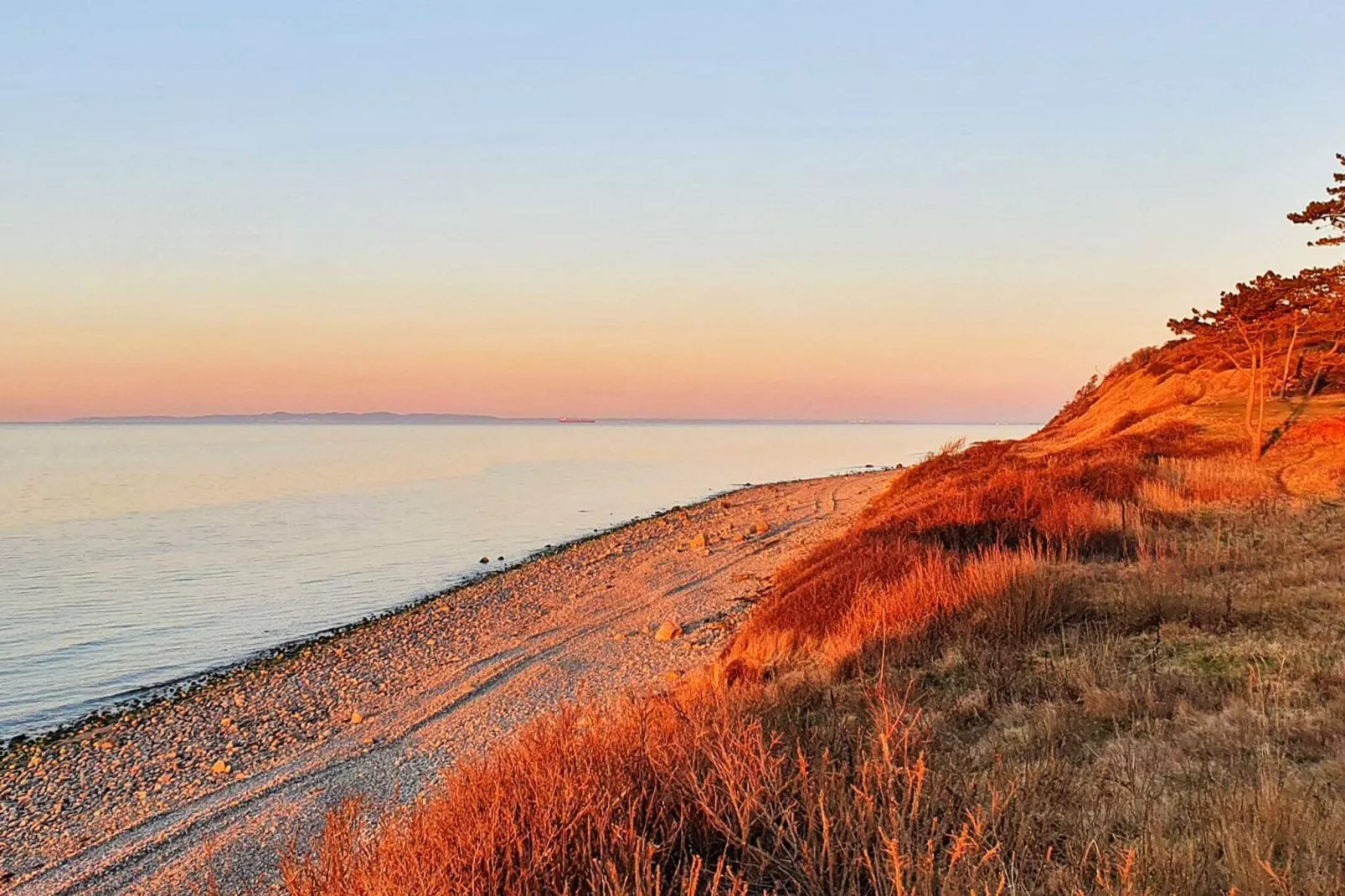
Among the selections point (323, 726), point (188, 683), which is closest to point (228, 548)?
point (188, 683)

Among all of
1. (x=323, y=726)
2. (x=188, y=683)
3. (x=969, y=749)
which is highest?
(x=969, y=749)

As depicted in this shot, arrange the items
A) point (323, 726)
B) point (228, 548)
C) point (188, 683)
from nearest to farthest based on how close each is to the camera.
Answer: point (323, 726) < point (188, 683) < point (228, 548)

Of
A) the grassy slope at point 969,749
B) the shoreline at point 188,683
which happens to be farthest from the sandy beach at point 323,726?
the grassy slope at point 969,749

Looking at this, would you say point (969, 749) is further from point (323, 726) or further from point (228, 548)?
point (228, 548)

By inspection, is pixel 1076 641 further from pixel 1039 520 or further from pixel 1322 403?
pixel 1322 403

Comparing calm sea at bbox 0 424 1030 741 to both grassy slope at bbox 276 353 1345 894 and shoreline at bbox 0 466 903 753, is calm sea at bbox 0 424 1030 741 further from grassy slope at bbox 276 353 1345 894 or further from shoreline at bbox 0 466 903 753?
grassy slope at bbox 276 353 1345 894

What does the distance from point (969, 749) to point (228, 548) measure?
1144 inches

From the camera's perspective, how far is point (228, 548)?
28.0 metres

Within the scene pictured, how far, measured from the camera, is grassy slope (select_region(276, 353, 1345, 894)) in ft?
10.2

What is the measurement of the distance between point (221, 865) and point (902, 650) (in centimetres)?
630

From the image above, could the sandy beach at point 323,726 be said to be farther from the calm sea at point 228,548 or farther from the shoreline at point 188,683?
the calm sea at point 228,548

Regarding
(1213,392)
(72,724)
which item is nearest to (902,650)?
(72,724)

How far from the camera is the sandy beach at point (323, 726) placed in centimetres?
750

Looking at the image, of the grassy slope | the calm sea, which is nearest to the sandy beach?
the grassy slope
